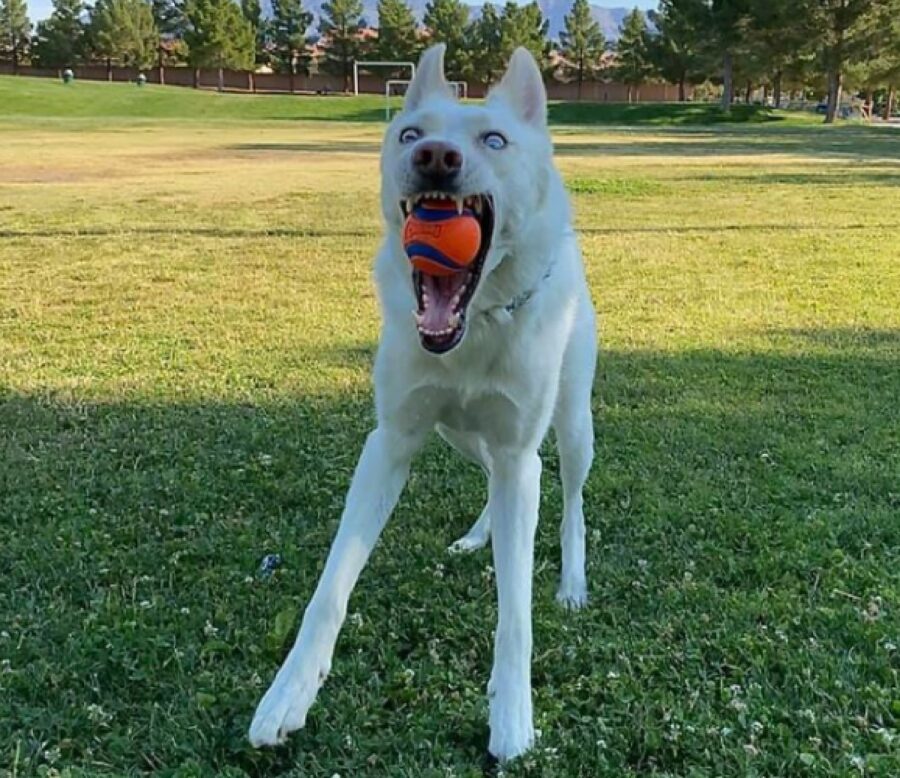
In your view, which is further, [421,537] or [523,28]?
[523,28]

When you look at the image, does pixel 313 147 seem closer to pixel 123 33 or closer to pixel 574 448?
pixel 574 448

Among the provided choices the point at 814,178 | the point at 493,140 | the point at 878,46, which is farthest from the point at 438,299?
the point at 878,46

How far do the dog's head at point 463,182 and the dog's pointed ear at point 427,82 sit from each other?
0.15m

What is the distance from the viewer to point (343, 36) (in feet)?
277

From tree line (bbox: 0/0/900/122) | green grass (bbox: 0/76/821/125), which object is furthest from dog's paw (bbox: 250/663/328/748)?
tree line (bbox: 0/0/900/122)

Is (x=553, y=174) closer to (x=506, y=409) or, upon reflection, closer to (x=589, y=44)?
(x=506, y=409)

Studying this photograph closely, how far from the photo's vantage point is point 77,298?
27.3 ft

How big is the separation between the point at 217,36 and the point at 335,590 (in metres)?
81.2

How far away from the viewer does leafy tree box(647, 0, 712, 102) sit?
179 ft

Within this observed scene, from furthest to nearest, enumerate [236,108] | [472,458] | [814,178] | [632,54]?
[632,54] < [236,108] < [814,178] < [472,458]

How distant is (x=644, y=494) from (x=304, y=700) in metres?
2.06

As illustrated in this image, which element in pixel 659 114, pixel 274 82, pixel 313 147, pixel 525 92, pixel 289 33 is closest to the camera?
pixel 525 92

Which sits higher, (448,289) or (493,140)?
(493,140)

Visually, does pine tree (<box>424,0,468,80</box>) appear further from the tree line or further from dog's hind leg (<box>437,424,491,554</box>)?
dog's hind leg (<box>437,424,491,554</box>)
